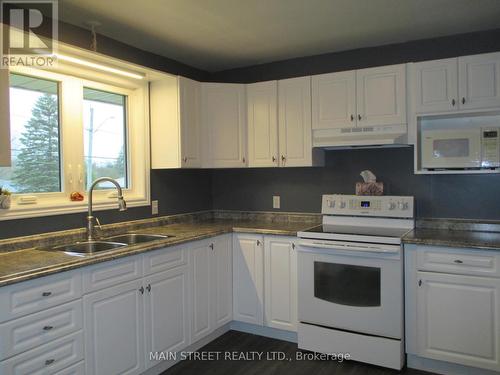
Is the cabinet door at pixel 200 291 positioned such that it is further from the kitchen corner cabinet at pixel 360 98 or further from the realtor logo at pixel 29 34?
the realtor logo at pixel 29 34

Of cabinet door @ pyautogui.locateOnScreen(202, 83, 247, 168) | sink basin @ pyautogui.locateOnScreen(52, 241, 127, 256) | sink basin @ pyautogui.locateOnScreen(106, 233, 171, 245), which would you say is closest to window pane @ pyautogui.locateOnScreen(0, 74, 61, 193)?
sink basin @ pyautogui.locateOnScreen(52, 241, 127, 256)

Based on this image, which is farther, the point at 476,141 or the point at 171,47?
the point at 171,47

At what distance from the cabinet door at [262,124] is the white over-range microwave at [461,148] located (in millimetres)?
1214

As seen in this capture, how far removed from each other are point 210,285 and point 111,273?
101cm

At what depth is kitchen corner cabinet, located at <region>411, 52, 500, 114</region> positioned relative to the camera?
2744mm

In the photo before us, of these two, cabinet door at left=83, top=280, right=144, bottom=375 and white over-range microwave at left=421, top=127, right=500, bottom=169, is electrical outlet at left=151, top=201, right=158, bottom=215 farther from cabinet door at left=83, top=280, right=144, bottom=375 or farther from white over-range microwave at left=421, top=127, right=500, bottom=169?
white over-range microwave at left=421, top=127, right=500, bottom=169

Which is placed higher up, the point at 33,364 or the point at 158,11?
the point at 158,11

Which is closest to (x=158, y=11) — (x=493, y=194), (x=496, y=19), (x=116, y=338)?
(x=116, y=338)

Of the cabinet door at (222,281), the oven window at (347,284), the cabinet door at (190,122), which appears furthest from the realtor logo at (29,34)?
the oven window at (347,284)

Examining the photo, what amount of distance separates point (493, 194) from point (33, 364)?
10.2 ft

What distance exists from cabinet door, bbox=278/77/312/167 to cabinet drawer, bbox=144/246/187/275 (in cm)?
121

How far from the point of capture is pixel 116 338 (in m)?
2.32

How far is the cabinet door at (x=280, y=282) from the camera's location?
3160 mm

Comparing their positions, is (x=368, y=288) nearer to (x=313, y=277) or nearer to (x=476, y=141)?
(x=313, y=277)
